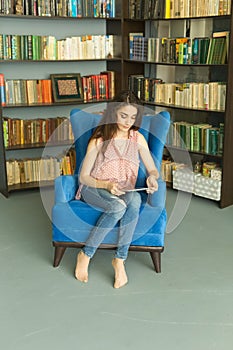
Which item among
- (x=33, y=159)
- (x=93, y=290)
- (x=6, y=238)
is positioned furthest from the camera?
(x=33, y=159)

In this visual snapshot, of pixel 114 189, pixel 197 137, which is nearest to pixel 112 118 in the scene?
pixel 114 189

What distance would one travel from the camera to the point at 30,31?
425 cm

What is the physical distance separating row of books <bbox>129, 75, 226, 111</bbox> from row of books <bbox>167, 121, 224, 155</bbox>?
0.56 ft

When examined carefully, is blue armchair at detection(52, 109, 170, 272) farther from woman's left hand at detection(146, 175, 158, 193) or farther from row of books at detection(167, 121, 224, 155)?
row of books at detection(167, 121, 224, 155)

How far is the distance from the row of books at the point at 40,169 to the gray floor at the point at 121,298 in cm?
94

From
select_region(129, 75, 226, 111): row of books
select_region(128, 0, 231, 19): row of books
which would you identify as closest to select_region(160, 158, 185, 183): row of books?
select_region(129, 75, 226, 111): row of books

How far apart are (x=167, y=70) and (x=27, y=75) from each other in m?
1.33

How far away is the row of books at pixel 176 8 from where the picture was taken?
3648 mm

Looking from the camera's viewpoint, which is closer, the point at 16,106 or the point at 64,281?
the point at 64,281

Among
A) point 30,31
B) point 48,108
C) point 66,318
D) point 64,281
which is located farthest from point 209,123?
point 66,318

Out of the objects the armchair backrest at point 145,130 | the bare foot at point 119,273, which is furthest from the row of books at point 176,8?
the bare foot at point 119,273

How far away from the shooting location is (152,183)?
8.97 ft

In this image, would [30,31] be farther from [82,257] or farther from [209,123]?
[82,257]

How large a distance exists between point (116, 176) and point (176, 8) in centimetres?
193
